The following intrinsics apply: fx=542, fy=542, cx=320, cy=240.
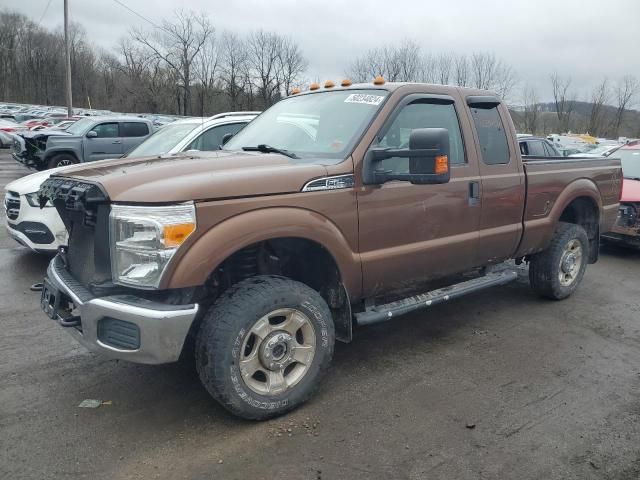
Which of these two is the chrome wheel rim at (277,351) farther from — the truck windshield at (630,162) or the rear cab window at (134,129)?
the rear cab window at (134,129)

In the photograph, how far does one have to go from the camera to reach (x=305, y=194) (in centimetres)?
327

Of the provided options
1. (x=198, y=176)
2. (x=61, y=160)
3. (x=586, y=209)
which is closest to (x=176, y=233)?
(x=198, y=176)

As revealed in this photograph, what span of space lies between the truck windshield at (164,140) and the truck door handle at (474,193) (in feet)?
13.6

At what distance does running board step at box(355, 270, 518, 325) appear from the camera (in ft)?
12.3

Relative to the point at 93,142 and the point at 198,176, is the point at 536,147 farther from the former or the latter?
the point at 93,142

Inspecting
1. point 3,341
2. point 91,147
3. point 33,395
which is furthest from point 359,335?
point 91,147

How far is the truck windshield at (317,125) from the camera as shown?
373 centimetres

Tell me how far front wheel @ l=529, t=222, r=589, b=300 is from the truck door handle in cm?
149

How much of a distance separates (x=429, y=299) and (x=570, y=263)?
2298 millimetres

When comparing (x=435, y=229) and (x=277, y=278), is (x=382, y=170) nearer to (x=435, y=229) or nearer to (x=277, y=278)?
(x=435, y=229)

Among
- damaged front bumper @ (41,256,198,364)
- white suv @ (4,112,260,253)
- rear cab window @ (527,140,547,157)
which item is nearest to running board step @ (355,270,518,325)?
damaged front bumper @ (41,256,198,364)

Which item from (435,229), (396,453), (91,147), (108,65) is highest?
(108,65)

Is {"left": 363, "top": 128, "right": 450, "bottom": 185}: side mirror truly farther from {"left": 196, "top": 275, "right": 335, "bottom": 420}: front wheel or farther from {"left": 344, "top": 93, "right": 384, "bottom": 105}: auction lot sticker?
{"left": 196, "top": 275, "right": 335, "bottom": 420}: front wheel

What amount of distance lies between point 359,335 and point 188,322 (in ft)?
6.98
